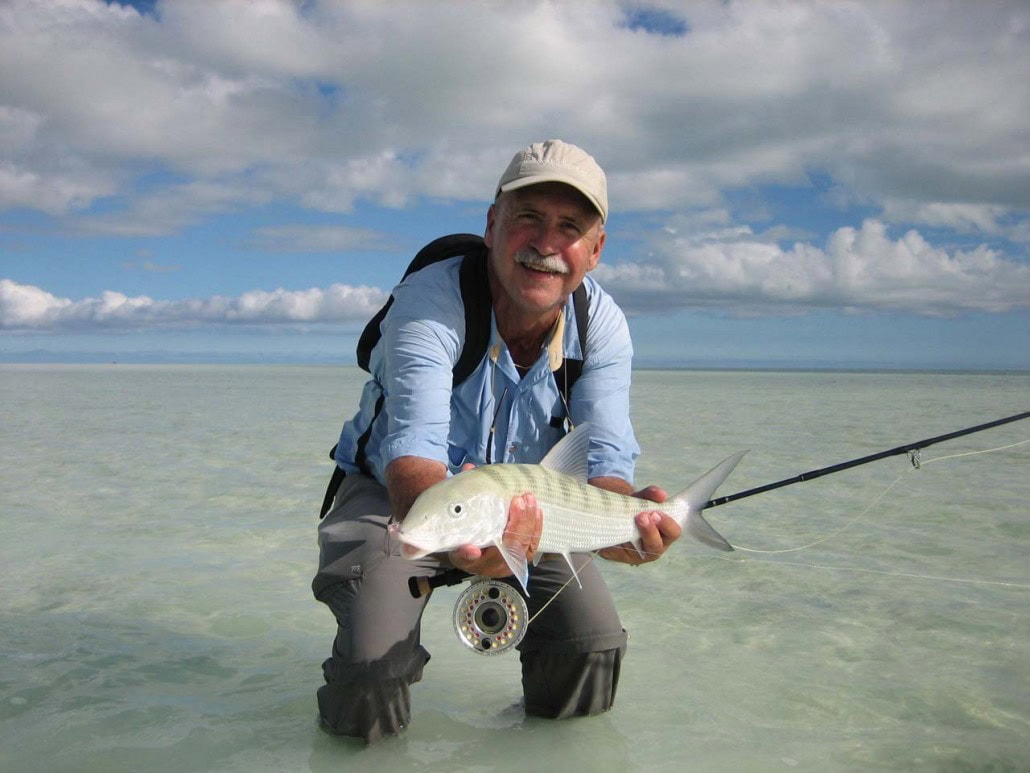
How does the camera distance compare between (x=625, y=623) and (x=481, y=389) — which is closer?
(x=481, y=389)

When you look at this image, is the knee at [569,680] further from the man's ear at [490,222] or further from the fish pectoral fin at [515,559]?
the man's ear at [490,222]

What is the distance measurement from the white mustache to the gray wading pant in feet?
3.34

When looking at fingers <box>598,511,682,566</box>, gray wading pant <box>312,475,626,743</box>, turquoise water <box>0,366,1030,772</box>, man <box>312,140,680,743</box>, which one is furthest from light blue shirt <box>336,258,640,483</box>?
turquoise water <box>0,366,1030,772</box>

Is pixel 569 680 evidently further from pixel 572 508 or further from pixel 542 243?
pixel 542 243

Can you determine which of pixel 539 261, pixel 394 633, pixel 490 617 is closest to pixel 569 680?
pixel 490 617

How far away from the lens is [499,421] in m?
3.25

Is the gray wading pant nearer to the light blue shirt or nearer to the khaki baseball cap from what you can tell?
the light blue shirt

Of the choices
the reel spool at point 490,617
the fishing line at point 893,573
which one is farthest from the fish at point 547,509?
the fishing line at point 893,573

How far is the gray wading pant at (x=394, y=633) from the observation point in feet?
9.28

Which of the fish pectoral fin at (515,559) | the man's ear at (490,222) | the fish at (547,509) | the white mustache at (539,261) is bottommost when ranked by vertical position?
the fish pectoral fin at (515,559)

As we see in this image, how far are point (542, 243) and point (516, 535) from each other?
3.65 ft

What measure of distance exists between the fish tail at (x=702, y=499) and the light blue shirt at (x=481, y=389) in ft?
1.67

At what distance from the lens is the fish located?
221 cm

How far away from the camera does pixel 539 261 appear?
2996 millimetres
